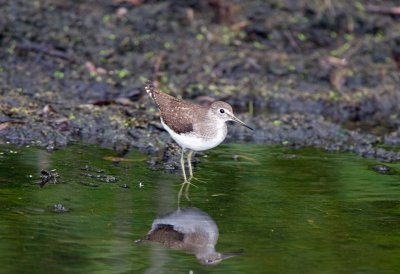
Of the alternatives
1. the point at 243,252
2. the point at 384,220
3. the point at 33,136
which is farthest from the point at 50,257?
the point at 33,136

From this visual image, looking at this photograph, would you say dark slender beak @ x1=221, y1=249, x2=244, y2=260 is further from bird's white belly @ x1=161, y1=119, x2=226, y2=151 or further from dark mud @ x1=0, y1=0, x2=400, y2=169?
dark mud @ x1=0, y1=0, x2=400, y2=169

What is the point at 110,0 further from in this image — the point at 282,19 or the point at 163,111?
the point at 163,111

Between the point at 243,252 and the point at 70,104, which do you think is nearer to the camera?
the point at 243,252

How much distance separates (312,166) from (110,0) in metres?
5.22

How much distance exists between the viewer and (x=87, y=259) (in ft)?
23.8

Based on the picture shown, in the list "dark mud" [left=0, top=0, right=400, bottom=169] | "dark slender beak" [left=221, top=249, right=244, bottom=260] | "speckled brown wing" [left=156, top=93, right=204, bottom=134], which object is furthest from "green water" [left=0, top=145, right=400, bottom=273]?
"dark mud" [left=0, top=0, right=400, bottom=169]

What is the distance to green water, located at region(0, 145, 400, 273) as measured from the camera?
24.0 ft

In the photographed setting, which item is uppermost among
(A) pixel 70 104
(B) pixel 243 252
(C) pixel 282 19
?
(C) pixel 282 19

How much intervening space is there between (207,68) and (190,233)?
5.72 m

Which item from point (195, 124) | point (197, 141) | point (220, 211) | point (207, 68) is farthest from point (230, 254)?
point (207, 68)

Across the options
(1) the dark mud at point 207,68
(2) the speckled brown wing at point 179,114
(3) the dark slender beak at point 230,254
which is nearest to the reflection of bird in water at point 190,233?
(3) the dark slender beak at point 230,254

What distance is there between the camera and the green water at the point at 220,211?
7.32 m

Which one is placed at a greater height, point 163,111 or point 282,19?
point 282,19

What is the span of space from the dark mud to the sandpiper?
2.38 feet
